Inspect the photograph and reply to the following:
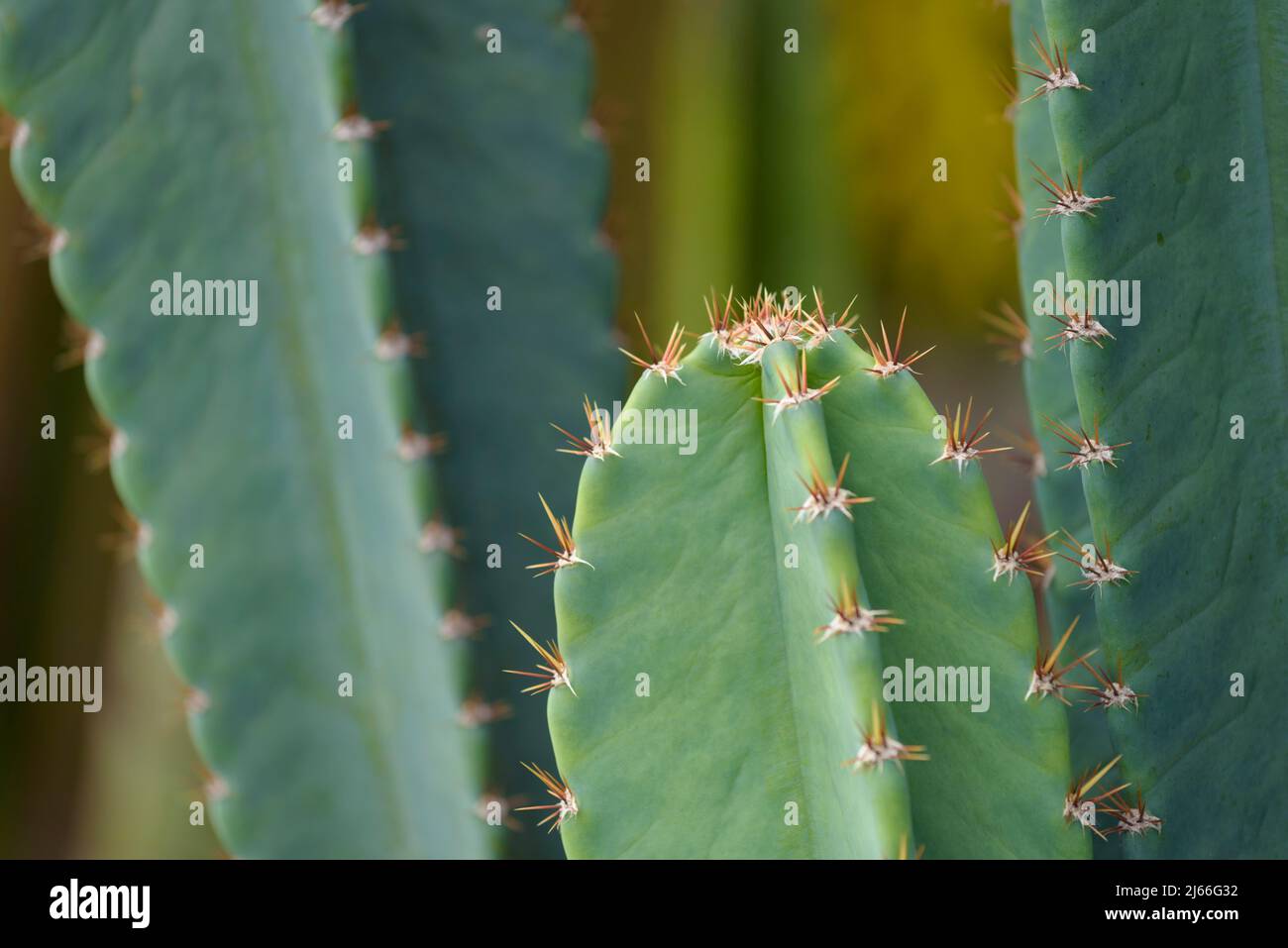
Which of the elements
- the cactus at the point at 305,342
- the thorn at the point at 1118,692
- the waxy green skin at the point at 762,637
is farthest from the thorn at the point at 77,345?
the thorn at the point at 1118,692

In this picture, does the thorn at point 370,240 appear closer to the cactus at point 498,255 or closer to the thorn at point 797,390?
the cactus at point 498,255

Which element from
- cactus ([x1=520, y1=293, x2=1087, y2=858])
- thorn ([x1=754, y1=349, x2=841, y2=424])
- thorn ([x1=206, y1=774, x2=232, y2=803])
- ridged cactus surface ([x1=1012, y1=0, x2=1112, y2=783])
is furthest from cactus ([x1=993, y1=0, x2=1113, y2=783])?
thorn ([x1=206, y1=774, x2=232, y2=803])

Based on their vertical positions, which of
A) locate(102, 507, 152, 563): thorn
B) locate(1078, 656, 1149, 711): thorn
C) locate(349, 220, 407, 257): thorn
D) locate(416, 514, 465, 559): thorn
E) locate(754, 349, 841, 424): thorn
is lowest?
locate(1078, 656, 1149, 711): thorn

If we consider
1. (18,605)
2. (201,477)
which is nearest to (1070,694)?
(201,477)

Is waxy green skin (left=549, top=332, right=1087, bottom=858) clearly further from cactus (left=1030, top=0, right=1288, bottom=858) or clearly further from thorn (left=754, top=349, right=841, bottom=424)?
cactus (left=1030, top=0, right=1288, bottom=858)
